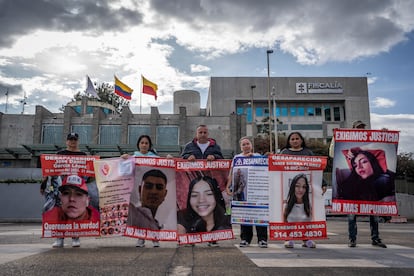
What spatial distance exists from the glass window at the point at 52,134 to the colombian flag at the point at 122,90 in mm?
8279

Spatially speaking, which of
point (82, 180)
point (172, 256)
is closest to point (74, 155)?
point (82, 180)

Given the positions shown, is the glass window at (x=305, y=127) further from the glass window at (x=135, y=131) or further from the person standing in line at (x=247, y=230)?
the person standing in line at (x=247, y=230)

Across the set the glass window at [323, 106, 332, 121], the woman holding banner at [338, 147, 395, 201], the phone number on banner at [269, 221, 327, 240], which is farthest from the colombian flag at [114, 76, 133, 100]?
the phone number on banner at [269, 221, 327, 240]

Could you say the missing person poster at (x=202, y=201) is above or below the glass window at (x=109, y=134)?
below

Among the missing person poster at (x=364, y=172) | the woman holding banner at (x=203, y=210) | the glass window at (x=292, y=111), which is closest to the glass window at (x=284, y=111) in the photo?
the glass window at (x=292, y=111)

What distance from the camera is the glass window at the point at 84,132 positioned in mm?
42750

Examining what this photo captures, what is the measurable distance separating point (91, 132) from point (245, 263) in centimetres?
4139

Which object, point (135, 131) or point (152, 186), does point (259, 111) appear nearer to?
point (135, 131)

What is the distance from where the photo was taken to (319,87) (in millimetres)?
65875

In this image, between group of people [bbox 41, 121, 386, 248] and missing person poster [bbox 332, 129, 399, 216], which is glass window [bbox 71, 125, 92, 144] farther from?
missing person poster [bbox 332, 129, 399, 216]

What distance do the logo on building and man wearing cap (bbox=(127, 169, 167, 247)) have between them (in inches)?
2473

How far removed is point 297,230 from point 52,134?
140 ft

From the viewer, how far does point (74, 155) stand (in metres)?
6.43

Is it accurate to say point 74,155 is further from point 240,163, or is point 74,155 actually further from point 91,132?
point 91,132
